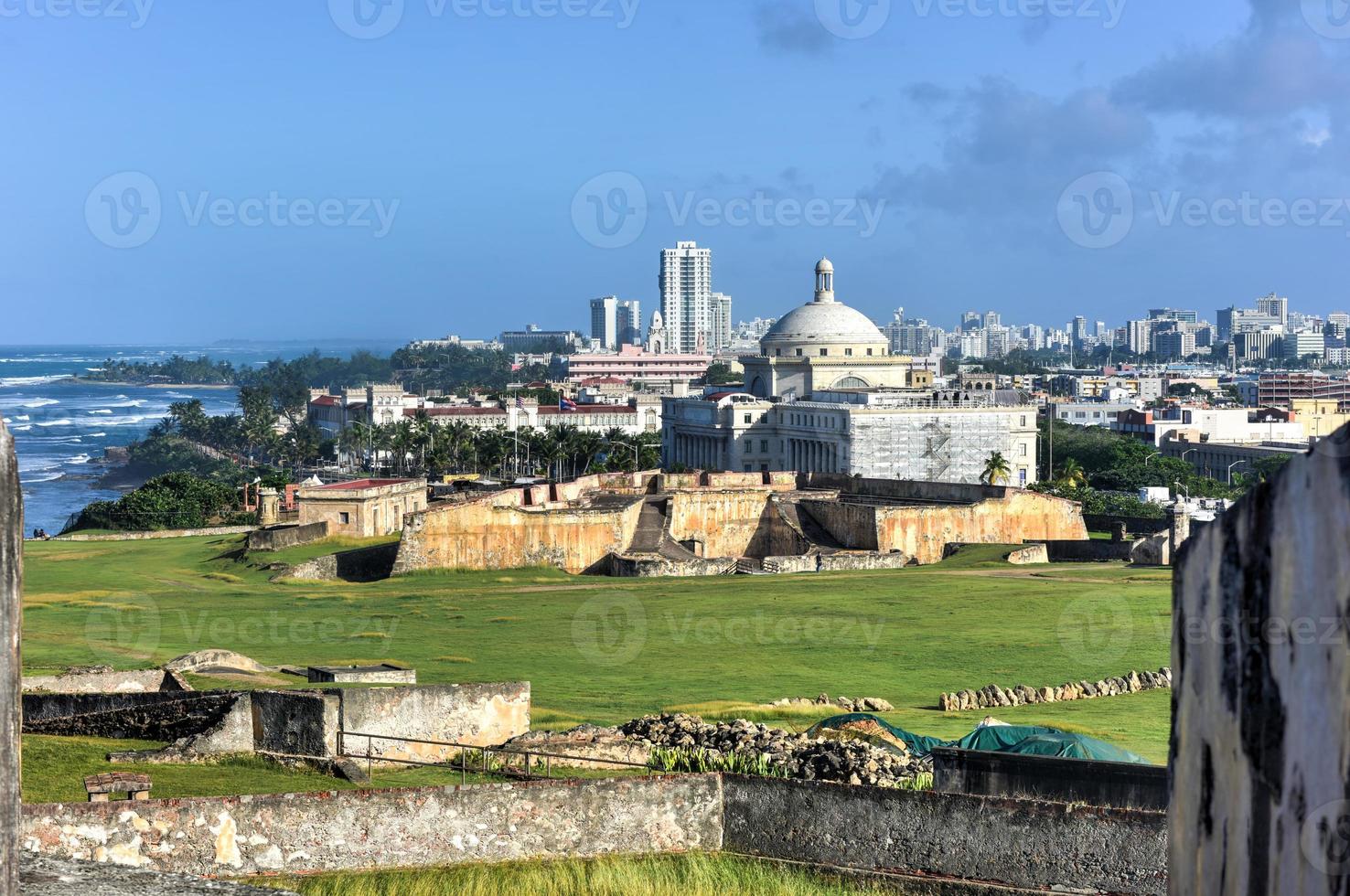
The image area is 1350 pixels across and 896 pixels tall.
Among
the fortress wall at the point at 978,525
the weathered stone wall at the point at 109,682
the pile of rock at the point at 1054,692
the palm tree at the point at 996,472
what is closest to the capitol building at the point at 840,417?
the palm tree at the point at 996,472

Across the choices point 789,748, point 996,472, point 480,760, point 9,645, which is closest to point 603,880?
point 480,760

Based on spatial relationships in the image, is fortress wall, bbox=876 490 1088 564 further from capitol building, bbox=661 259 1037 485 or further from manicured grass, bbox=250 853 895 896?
capitol building, bbox=661 259 1037 485

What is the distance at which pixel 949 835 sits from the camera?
47.8 ft

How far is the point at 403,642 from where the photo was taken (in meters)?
28.8

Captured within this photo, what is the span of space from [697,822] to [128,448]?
128933 millimetres

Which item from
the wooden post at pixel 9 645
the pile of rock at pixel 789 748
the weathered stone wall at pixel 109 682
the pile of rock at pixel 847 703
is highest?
the wooden post at pixel 9 645

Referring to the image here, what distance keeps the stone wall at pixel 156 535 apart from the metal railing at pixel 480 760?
33.4 m

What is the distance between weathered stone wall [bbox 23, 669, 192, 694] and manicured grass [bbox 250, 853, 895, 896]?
619cm

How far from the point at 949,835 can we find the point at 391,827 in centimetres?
474

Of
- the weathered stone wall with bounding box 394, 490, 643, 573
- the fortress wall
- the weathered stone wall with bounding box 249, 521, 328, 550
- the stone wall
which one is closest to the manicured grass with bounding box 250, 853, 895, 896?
the weathered stone wall with bounding box 394, 490, 643, 573

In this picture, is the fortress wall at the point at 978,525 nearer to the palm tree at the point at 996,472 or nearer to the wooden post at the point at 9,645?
the palm tree at the point at 996,472

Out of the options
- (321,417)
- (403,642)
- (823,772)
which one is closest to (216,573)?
(403,642)

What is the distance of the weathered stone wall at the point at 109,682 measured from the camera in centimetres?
1956

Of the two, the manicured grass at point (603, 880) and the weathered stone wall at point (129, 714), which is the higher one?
the weathered stone wall at point (129, 714)
